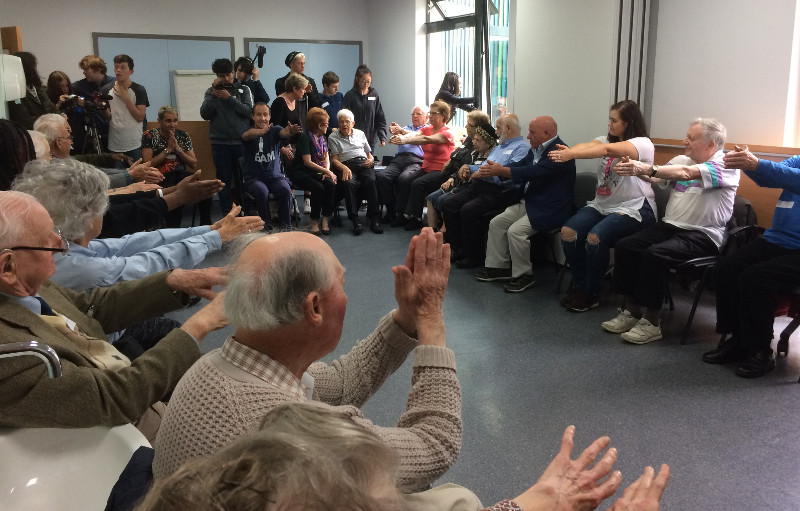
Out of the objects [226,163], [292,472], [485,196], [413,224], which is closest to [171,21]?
[226,163]

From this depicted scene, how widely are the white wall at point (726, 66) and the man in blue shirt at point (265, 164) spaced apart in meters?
3.52

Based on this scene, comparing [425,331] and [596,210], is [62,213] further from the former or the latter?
[596,210]

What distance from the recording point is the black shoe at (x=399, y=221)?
7.38 metres

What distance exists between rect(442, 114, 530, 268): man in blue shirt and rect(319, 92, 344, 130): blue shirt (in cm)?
285

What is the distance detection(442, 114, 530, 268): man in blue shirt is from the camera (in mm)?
5535

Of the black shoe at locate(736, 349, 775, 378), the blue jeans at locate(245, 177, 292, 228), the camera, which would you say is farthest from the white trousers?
the camera

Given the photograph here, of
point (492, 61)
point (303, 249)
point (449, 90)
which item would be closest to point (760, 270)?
point (303, 249)

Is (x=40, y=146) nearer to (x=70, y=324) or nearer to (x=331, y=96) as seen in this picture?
(x=70, y=324)

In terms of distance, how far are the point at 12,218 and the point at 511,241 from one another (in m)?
3.93

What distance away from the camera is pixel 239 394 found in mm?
1182

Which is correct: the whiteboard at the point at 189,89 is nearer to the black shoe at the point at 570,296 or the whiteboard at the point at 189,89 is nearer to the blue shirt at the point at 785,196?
the black shoe at the point at 570,296

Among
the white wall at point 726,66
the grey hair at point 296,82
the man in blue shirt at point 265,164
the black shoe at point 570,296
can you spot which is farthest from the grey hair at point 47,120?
the white wall at point 726,66

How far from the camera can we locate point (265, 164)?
6.89 m

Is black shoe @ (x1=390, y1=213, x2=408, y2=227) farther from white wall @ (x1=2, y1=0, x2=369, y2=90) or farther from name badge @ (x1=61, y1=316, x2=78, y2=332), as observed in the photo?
name badge @ (x1=61, y1=316, x2=78, y2=332)
